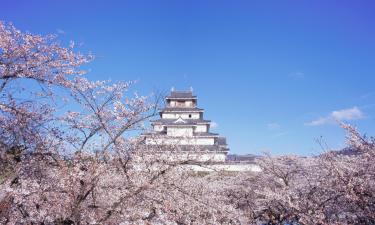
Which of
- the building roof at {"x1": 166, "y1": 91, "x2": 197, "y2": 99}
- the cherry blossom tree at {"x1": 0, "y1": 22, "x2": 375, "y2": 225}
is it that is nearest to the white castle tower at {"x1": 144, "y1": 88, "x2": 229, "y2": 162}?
the building roof at {"x1": 166, "y1": 91, "x2": 197, "y2": 99}

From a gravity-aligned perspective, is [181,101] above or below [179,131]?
above

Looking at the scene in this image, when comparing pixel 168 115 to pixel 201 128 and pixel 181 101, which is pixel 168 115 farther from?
pixel 201 128

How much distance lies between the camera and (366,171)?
9.38 m

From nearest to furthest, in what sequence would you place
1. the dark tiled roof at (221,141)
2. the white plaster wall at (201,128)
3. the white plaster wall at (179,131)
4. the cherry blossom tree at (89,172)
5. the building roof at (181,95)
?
the cherry blossom tree at (89,172) → the white plaster wall at (179,131) → the dark tiled roof at (221,141) → the white plaster wall at (201,128) → the building roof at (181,95)

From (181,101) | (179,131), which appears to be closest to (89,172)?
(179,131)

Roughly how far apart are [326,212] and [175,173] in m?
5.86

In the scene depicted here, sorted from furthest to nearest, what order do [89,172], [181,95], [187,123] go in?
[181,95], [187,123], [89,172]

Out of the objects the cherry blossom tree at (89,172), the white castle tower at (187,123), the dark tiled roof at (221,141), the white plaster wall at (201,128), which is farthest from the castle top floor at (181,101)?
the cherry blossom tree at (89,172)

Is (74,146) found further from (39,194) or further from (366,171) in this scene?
(366,171)

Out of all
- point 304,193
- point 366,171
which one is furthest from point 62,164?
point 304,193

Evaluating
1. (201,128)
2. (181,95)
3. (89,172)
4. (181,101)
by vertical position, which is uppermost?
(181,95)

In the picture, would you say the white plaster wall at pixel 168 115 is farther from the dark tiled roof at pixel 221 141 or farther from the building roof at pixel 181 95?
the dark tiled roof at pixel 221 141

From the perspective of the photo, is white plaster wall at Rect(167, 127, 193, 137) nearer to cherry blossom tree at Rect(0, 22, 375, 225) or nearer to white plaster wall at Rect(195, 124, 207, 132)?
white plaster wall at Rect(195, 124, 207, 132)

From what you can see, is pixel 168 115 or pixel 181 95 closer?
pixel 168 115
